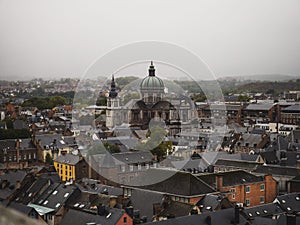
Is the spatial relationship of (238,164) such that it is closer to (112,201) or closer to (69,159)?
(69,159)

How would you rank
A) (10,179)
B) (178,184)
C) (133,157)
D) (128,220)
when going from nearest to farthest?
(128,220)
(178,184)
(10,179)
(133,157)

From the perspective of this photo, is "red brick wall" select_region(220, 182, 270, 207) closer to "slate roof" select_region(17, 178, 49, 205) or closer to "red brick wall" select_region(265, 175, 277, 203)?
"red brick wall" select_region(265, 175, 277, 203)

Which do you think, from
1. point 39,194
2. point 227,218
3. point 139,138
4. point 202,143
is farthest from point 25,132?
point 227,218

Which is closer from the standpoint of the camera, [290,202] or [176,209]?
[176,209]

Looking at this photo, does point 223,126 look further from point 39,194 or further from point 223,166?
point 39,194

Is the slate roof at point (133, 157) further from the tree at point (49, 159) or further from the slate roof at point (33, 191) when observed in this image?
the slate roof at point (33, 191)

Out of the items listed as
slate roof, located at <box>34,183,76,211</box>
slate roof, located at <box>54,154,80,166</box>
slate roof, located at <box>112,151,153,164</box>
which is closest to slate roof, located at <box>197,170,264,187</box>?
slate roof, located at <box>34,183,76,211</box>

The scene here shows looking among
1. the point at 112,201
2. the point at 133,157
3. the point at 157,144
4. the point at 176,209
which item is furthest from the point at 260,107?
the point at 112,201
